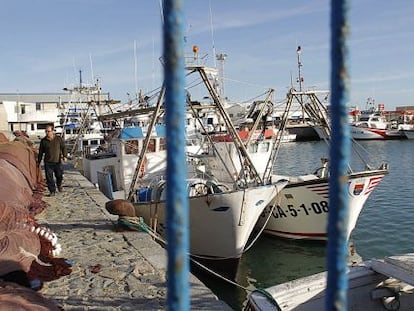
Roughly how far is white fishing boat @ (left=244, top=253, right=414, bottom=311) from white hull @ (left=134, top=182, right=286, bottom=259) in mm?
3680

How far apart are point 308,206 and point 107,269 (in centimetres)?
706

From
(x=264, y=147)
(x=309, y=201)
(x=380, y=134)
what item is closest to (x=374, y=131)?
(x=380, y=134)

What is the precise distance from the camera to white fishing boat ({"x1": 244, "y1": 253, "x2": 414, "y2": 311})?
5.38 meters

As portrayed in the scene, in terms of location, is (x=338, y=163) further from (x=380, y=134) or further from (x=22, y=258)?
(x=380, y=134)

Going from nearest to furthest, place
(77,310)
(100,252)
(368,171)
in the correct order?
1. (77,310)
2. (100,252)
3. (368,171)

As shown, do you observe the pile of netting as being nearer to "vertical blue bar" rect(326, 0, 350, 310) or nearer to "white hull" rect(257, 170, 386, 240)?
"vertical blue bar" rect(326, 0, 350, 310)

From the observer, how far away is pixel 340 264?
3.77ft

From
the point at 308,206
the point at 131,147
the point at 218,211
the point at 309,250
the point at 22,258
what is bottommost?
the point at 309,250

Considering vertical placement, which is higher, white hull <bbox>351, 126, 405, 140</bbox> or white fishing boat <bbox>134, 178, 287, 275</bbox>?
white hull <bbox>351, 126, 405, 140</bbox>

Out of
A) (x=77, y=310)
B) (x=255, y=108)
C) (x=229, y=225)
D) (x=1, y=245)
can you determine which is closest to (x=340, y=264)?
(x=77, y=310)

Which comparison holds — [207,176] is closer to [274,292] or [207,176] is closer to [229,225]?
[229,225]

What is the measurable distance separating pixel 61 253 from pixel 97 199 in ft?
15.3

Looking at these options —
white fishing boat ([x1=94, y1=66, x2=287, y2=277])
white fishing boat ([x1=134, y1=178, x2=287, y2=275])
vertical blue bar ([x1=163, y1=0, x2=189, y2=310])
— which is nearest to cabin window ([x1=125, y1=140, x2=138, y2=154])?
white fishing boat ([x1=94, y1=66, x2=287, y2=277])

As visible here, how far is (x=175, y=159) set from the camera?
3.66ft
